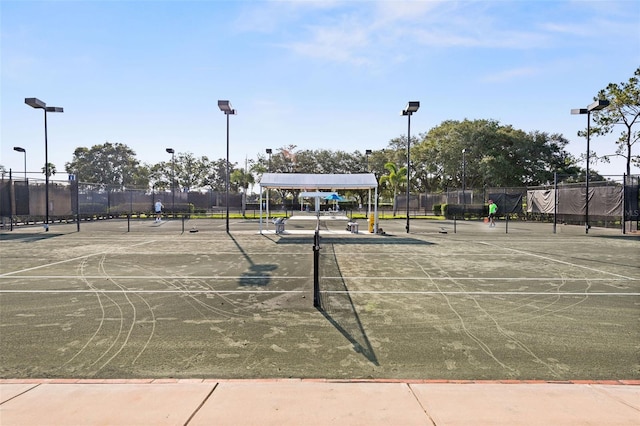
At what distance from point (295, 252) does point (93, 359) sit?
9.63 metres

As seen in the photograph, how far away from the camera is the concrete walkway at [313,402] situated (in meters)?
3.29

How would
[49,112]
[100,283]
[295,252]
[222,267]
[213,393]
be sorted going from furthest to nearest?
[49,112] → [295,252] → [222,267] → [100,283] → [213,393]

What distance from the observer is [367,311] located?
6.63 m

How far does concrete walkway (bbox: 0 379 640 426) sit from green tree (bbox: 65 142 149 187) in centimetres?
8629

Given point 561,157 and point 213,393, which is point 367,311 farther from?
point 561,157

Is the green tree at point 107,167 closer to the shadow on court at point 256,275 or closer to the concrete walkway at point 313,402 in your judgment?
the shadow on court at point 256,275

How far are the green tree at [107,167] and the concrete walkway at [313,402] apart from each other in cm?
8629

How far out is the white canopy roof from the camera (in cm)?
2167

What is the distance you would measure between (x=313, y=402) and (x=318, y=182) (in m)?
18.8

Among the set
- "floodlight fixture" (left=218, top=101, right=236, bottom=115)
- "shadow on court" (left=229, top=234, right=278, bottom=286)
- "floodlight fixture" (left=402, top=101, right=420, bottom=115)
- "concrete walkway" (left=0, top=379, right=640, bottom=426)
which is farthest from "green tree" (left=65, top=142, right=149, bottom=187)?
"concrete walkway" (left=0, top=379, right=640, bottom=426)

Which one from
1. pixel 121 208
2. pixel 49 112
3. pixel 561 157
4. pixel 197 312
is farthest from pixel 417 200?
pixel 197 312

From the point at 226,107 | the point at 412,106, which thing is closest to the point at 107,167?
the point at 226,107

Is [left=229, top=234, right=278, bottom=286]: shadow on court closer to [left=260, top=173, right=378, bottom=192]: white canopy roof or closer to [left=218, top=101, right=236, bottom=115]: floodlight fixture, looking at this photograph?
[left=260, top=173, right=378, bottom=192]: white canopy roof

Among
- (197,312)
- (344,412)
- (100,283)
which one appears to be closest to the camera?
(344,412)
